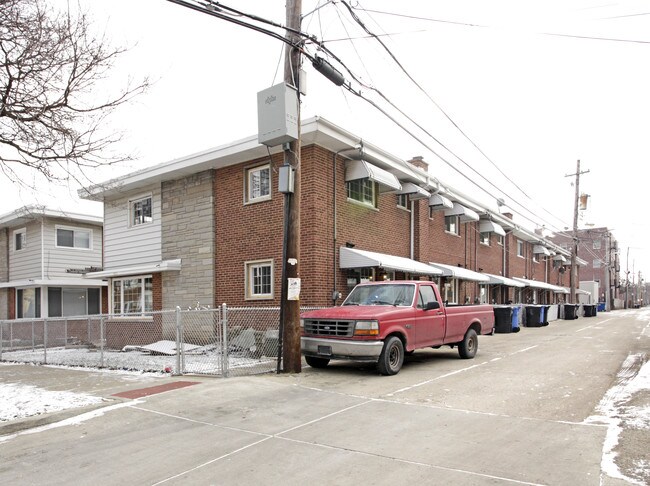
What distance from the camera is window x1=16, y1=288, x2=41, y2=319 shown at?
73.2ft

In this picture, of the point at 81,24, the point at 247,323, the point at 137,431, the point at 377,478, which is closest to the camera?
the point at 377,478

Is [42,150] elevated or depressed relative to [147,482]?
elevated

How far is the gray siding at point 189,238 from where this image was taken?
16234mm

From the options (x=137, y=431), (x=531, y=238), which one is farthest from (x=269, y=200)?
(x=531, y=238)

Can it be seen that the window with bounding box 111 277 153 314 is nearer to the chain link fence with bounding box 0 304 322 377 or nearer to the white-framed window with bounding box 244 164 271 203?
the chain link fence with bounding box 0 304 322 377

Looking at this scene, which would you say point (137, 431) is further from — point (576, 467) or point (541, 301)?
point (541, 301)

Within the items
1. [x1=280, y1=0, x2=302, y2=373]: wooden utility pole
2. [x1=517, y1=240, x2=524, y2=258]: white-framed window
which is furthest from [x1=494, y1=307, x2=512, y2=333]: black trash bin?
[x1=280, y1=0, x2=302, y2=373]: wooden utility pole

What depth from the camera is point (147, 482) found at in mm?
4445

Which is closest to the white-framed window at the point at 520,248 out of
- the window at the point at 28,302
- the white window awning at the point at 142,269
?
the white window awning at the point at 142,269

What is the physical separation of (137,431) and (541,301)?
3971cm

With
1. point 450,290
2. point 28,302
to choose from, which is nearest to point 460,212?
point 450,290

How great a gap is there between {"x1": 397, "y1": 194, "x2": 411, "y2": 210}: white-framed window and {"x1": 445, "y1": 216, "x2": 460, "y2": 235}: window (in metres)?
4.11

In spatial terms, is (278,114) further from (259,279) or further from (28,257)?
(28,257)

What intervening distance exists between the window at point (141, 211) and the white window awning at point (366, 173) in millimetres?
7907
